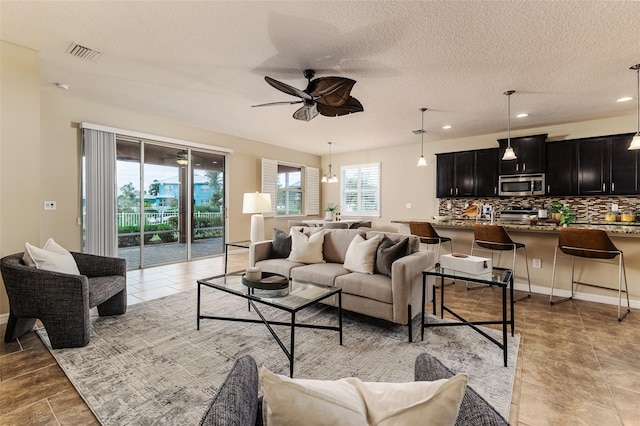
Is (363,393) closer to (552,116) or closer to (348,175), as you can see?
(552,116)

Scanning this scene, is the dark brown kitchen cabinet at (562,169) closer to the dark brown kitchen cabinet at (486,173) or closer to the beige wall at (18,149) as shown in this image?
the dark brown kitchen cabinet at (486,173)

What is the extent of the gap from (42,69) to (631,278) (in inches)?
282

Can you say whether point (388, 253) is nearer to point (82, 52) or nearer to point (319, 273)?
point (319, 273)

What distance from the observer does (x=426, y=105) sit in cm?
429

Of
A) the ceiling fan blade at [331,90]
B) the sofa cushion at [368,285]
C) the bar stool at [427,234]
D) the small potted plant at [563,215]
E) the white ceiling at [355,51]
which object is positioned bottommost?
the sofa cushion at [368,285]

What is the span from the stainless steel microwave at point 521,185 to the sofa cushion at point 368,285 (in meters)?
3.72

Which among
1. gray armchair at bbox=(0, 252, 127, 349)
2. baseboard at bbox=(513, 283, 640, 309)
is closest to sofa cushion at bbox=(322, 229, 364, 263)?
gray armchair at bbox=(0, 252, 127, 349)

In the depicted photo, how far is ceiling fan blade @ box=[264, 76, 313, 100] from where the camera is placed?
2574 millimetres

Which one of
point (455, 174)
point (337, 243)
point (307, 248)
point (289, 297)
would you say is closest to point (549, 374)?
point (289, 297)

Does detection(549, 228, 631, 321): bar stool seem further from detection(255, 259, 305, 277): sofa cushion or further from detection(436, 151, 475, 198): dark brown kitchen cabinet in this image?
detection(255, 259, 305, 277): sofa cushion

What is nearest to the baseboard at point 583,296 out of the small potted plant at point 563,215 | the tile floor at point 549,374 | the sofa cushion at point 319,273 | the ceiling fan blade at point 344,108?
the tile floor at point 549,374

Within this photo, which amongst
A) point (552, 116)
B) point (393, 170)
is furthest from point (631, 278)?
point (393, 170)

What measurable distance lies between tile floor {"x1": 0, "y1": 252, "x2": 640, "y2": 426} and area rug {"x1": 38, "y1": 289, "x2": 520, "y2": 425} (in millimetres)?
95

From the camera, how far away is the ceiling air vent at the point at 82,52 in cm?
281
